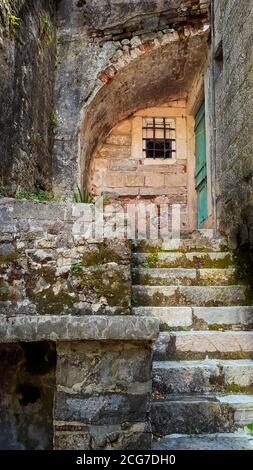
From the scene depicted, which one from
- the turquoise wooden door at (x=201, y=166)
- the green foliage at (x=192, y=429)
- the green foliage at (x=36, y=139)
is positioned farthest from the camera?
the turquoise wooden door at (x=201, y=166)

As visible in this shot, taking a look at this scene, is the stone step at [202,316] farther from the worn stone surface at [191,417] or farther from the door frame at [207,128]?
the door frame at [207,128]

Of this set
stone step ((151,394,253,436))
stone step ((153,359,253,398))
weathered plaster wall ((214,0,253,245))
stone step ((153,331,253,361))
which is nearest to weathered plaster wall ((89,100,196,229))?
weathered plaster wall ((214,0,253,245))

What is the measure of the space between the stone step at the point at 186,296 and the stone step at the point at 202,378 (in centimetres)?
84

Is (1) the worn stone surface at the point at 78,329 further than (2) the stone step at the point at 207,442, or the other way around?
(2) the stone step at the point at 207,442

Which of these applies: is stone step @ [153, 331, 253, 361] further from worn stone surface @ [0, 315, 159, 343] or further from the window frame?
the window frame

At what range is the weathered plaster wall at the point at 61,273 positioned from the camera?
2.81 m

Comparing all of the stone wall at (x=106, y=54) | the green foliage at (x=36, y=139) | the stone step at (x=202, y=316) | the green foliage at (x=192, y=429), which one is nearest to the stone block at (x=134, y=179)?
the stone wall at (x=106, y=54)

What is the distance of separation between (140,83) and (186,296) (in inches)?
168

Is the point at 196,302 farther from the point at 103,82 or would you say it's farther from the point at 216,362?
the point at 103,82

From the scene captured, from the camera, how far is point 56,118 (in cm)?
624

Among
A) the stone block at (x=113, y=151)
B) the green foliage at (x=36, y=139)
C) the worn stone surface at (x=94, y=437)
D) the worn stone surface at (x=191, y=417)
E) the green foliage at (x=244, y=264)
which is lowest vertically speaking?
the worn stone surface at (x=191, y=417)

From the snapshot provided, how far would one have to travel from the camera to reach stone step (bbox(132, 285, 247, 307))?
12.2 ft

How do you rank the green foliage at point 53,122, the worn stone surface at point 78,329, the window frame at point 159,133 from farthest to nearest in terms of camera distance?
the window frame at point 159,133, the green foliage at point 53,122, the worn stone surface at point 78,329
